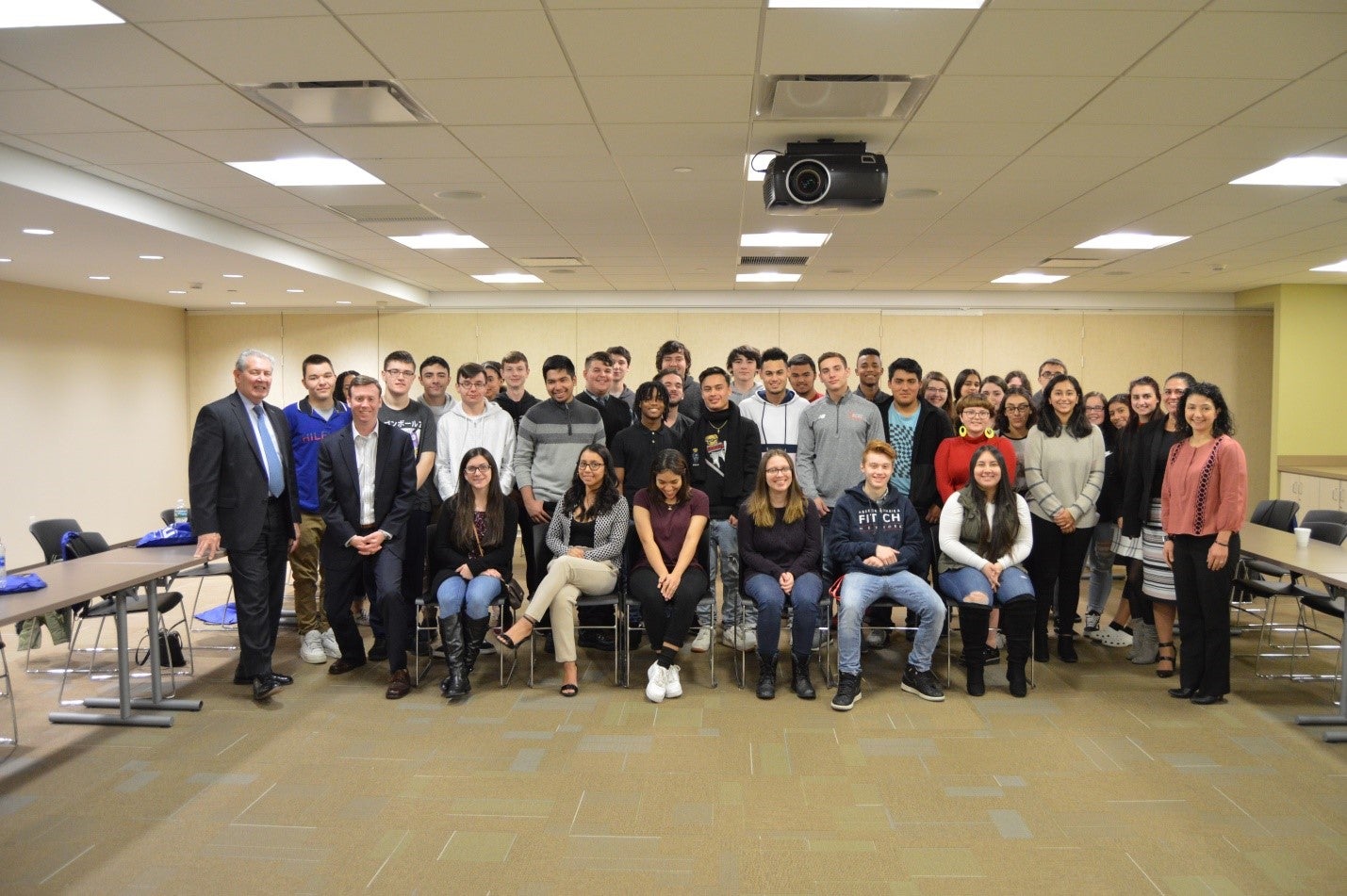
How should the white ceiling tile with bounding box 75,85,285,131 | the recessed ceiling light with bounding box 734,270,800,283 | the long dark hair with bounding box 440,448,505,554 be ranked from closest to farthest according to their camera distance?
the white ceiling tile with bounding box 75,85,285,131
the long dark hair with bounding box 440,448,505,554
the recessed ceiling light with bounding box 734,270,800,283

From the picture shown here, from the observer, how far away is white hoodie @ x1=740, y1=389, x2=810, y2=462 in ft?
18.0

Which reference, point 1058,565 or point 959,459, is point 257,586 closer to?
point 959,459

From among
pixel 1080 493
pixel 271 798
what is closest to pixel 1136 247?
pixel 1080 493

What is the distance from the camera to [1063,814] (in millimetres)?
3295

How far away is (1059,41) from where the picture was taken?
10.2 ft

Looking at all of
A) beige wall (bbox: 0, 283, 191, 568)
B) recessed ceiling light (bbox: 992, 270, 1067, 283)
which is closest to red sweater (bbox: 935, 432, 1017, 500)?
recessed ceiling light (bbox: 992, 270, 1067, 283)

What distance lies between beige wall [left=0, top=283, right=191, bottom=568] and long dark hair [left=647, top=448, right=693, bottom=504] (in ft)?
24.3

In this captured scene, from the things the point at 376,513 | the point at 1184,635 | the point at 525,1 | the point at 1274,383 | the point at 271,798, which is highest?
the point at 525,1

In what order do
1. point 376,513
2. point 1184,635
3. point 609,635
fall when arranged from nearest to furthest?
point 1184,635 → point 376,513 → point 609,635

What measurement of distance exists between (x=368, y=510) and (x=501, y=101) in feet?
7.88

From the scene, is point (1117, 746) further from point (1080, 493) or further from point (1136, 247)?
point (1136, 247)

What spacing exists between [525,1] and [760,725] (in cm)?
330

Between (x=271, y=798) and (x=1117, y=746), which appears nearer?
(x=271, y=798)

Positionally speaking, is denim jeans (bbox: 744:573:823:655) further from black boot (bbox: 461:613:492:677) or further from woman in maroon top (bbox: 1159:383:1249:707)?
woman in maroon top (bbox: 1159:383:1249:707)
